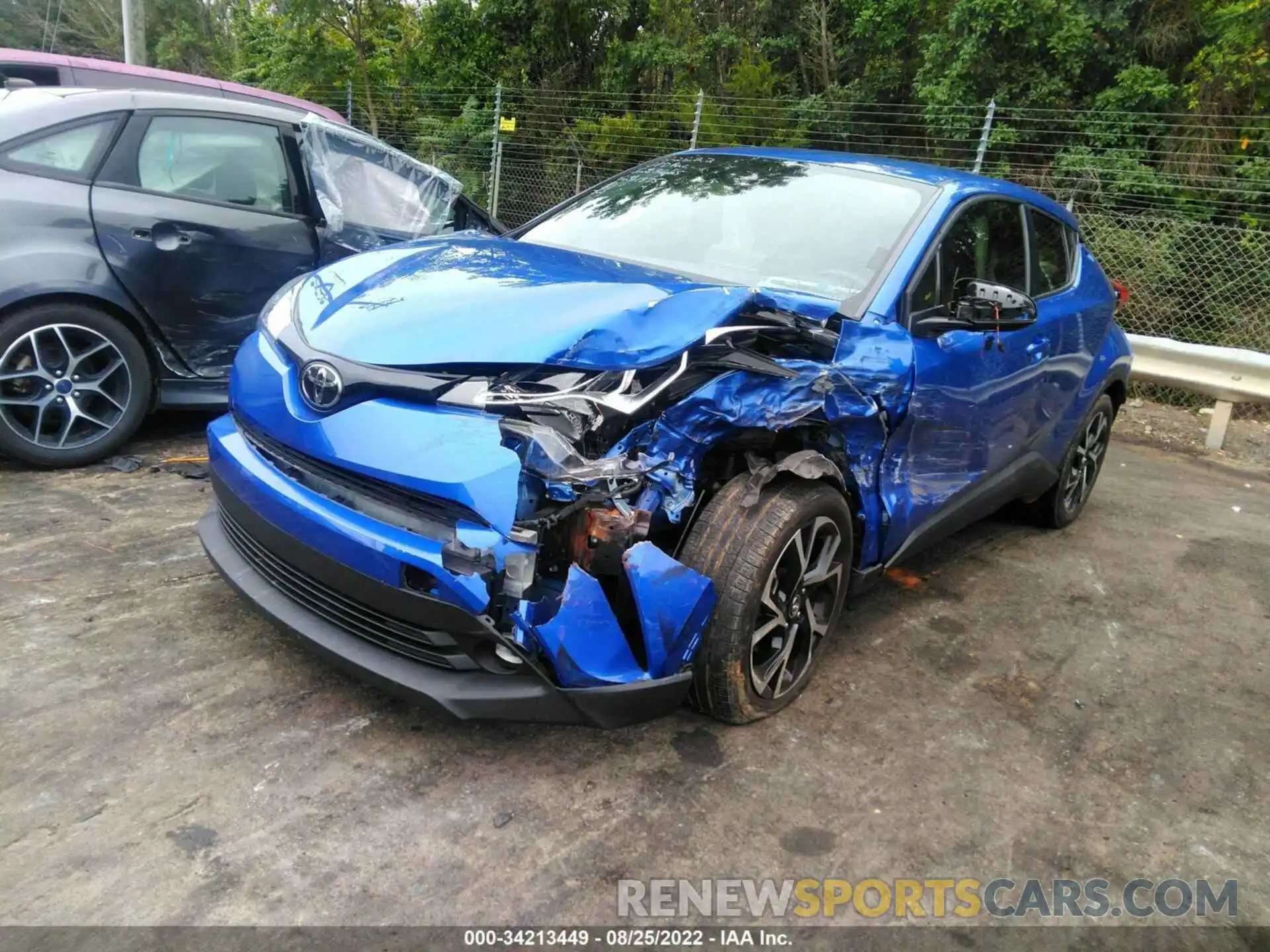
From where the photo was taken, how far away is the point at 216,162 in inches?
183

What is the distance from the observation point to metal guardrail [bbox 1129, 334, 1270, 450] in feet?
21.5

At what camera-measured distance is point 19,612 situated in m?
3.06

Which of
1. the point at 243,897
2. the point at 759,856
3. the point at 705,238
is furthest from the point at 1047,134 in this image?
the point at 243,897

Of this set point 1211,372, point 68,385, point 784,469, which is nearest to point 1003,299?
point 784,469

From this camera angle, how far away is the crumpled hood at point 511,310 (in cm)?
249

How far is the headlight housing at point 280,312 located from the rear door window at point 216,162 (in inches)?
64.7

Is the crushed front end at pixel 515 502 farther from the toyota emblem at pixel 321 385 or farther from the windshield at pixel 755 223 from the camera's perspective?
the windshield at pixel 755 223

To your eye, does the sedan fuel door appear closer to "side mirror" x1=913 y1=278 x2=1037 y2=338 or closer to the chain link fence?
"side mirror" x1=913 y1=278 x2=1037 y2=338

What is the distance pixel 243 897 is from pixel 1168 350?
7.03 metres

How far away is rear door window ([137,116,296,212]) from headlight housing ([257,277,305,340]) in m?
1.64

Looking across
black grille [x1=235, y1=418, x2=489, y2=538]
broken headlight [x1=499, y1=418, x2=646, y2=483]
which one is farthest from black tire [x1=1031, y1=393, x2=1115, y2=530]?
black grille [x1=235, y1=418, x2=489, y2=538]

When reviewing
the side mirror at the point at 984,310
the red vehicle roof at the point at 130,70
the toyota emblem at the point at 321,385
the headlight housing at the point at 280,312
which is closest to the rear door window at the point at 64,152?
the headlight housing at the point at 280,312

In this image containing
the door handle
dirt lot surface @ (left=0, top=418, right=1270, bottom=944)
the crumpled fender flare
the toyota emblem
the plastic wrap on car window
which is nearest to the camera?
dirt lot surface @ (left=0, top=418, right=1270, bottom=944)

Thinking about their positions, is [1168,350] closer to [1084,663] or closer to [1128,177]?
[1128,177]
